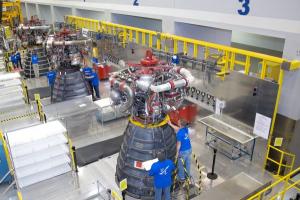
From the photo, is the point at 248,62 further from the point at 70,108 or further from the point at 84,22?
the point at 84,22

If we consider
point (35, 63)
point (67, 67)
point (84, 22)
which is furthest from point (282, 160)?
point (84, 22)

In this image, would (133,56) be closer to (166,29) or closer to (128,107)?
(166,29)

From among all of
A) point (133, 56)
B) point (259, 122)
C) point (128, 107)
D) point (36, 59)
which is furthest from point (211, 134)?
point (36, 59)

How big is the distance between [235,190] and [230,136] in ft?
8.12

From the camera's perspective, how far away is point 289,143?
27.1 feet

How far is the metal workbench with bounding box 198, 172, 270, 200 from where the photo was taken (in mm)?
6516

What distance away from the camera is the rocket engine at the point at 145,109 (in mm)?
6770

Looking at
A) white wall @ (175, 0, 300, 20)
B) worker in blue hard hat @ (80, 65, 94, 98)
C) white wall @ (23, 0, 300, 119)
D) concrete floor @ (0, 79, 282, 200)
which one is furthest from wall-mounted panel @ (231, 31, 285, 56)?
worker in blue hard hat @ (80, 65, 94, 98)

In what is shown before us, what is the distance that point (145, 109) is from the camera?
277 inches

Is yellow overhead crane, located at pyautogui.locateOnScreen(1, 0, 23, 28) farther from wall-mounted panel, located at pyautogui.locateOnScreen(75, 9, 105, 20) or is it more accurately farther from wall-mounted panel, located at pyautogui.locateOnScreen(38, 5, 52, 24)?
wall-mounted panel, located at pyautogui.locateOnScreen(75, 9, 105, 20)

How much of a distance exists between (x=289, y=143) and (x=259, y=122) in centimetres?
105

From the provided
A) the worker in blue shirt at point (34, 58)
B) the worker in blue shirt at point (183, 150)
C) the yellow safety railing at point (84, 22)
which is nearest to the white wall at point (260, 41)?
the yellow safety railing at point (84, 22)

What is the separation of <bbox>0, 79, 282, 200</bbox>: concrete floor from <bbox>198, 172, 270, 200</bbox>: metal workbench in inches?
54.6

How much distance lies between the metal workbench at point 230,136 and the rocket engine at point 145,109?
2430mm
